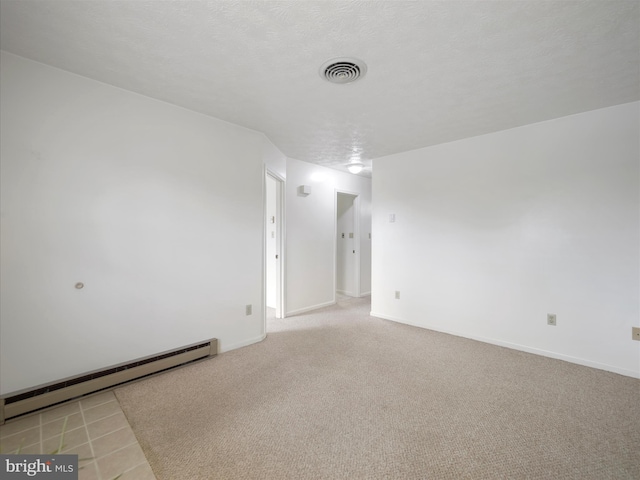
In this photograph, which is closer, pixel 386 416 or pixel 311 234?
pixel 386 416

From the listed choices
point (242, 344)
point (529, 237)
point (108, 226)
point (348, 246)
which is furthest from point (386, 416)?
point (348, 246)

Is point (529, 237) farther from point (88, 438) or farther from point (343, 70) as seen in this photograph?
point (88, 438)

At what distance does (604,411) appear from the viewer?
75.9 inches

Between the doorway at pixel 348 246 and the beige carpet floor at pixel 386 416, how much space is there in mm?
2664

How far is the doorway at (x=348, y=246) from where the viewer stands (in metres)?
5.48

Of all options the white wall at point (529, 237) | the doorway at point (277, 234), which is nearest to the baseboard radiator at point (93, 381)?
the doorway at point (277, 234)

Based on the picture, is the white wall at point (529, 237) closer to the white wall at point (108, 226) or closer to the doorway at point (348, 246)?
the doorway at point (348, 246)

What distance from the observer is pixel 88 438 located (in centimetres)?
165

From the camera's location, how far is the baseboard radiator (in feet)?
5.90

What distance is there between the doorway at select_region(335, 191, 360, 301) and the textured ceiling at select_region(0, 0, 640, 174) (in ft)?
9.46

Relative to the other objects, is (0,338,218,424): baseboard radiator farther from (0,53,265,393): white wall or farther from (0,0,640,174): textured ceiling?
(0,0,640,174): textured ceiling

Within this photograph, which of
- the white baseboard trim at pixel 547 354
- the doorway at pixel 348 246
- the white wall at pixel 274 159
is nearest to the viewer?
the white baseboard trim at pixel 547 354

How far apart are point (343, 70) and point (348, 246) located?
395 centimetres

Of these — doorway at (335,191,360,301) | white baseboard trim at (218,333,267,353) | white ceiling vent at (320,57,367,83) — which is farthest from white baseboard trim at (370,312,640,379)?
white ceiling vent at (320,57,367,83)
